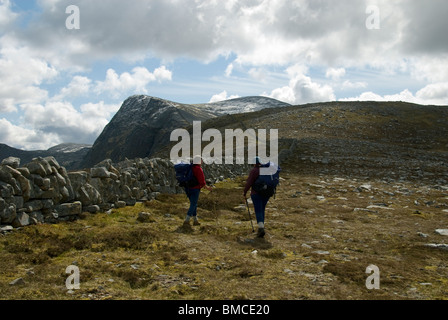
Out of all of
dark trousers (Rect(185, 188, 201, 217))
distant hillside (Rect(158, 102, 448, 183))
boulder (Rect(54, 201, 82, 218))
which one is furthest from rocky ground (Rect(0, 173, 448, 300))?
distant hillside (Rect(158, 102, 448, 183))

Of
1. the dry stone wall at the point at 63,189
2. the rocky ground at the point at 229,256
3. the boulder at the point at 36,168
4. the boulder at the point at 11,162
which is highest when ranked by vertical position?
the boulder at the point at 11,162

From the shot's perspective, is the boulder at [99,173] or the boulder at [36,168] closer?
the boulder at [36,168]

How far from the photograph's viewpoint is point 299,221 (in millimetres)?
11320

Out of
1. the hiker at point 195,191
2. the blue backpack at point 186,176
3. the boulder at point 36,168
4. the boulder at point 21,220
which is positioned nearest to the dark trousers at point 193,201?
the hiker at point 195,191

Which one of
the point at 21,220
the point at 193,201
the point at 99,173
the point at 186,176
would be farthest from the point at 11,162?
the point at 193,201

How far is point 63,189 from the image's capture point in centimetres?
912

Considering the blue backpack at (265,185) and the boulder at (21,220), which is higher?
the blue backpack at (265,185)

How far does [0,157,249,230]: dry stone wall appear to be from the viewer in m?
7.67

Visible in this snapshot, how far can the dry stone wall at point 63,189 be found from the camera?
25.2ft

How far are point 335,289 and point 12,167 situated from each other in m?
8.12

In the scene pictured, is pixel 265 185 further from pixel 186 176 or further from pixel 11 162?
pixel 11 162

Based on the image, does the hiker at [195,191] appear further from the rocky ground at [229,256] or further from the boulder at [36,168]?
the boulder at [36,168]
